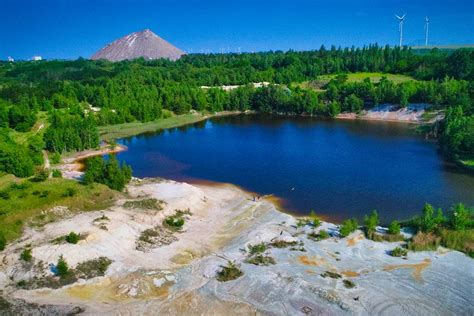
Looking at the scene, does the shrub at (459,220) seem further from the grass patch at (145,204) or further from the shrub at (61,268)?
the shrub at (61,268)

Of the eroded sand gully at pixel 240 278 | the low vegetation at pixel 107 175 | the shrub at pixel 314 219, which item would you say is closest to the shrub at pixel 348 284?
the eroded sand gully at pixel 240 278

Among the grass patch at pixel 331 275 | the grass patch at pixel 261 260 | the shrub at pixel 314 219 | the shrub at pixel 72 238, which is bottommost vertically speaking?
the grass patch at pixel 331 275

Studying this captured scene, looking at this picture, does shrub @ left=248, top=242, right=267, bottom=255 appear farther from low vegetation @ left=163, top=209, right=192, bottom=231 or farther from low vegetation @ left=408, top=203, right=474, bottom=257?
low vegetation @ left=408, top=203, right=474, bottom=257

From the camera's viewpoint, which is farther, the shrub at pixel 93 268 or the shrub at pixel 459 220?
the shrub at pixel 459 220

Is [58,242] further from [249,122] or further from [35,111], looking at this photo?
[249,122]

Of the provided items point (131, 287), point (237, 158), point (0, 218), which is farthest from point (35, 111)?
point (131, 287)

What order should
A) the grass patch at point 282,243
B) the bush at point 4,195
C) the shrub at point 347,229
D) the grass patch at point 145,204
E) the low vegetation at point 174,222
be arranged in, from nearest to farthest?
1. the grass patch at point 282,243
2. the shrub at point 347,229
3. the low vegetation at point 174,222
4. the bush at point 4,195
5. the grass patch at point 145,204

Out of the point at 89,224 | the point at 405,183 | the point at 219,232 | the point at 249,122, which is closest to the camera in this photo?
the point at 89,224
